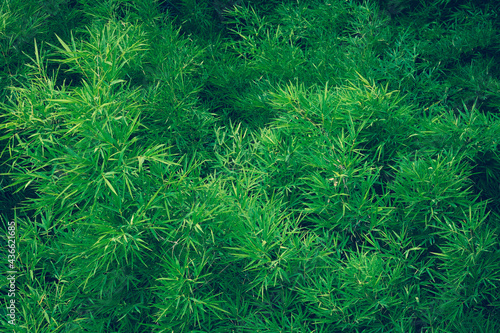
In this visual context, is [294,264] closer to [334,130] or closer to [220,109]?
[334,130]

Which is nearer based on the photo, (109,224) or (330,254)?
(109,224)

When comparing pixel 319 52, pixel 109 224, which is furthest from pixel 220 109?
pixel 109 224

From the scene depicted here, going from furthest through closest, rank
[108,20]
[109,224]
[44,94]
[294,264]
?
[108,20] < [44,94] < [294,264] < [109,224]

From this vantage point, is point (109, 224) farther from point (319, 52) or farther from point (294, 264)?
point (319, 52)

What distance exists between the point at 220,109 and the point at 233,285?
141 cm

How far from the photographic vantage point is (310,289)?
2.14m

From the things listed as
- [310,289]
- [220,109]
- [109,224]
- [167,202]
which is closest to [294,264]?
[310,289]

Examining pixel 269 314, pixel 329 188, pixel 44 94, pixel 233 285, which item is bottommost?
pixel 269 314

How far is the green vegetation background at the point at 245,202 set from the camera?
2.12m

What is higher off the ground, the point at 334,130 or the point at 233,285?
the point at 334,130

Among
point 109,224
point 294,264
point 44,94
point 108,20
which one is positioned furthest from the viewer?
point 108,20

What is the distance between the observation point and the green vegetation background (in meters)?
2.12

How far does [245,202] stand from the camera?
7.57 feet

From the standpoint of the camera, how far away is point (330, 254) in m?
2.35
